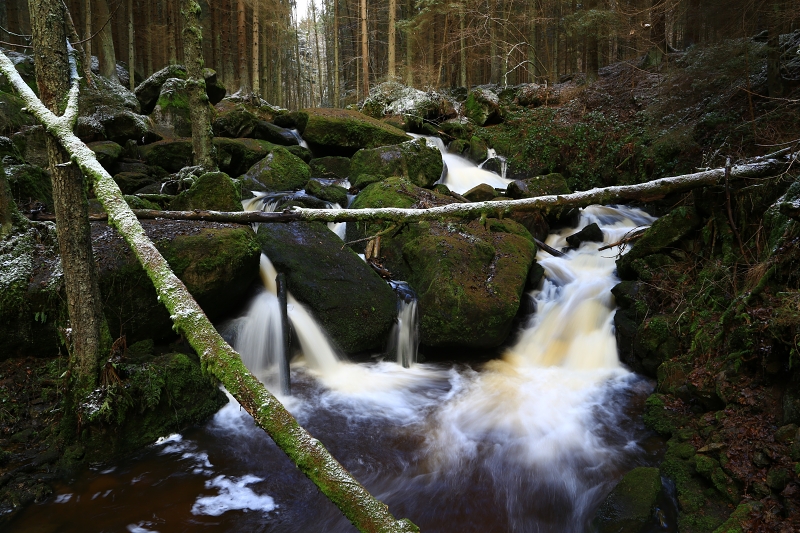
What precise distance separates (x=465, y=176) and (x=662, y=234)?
7.49 meters

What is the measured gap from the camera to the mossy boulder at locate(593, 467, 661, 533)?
4027mm

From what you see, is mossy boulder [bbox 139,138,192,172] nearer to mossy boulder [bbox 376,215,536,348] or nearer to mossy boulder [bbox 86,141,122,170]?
mossy boulder [bbox 86,141,122,170]

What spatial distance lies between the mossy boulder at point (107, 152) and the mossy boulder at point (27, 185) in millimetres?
2931

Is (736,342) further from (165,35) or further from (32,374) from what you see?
(165,35)

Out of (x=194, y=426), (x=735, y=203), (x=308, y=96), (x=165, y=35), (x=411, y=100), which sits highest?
(x=308, y=96)

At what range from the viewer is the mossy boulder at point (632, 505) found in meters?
4.03

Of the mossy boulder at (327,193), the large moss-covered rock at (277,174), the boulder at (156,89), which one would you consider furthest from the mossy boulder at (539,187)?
the boulder at (156,89)

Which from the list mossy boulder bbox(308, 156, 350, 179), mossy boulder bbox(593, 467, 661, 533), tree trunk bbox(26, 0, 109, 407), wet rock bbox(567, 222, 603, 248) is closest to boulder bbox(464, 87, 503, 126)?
mossy boulder bbox(308, 156, 350, 179)

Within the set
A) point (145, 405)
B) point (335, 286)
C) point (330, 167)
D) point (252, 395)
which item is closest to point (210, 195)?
point (335, 286)

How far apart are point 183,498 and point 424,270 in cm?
485

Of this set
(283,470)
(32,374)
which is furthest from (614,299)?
(32,374)

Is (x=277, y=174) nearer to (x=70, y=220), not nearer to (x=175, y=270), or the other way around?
(x=175, y=270)

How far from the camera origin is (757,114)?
879 centimetres

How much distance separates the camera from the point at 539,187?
11.5 meters
